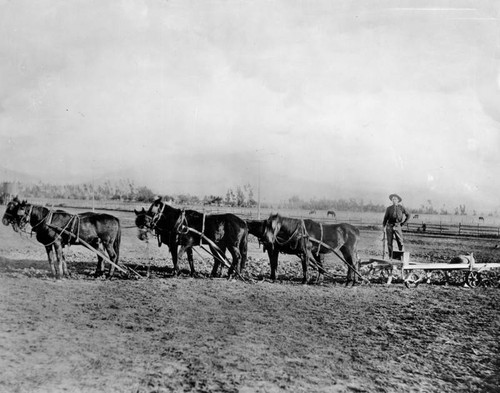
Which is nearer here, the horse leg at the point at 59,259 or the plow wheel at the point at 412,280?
the horse leg at the point at 59,259

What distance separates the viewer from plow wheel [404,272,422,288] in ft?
37.4

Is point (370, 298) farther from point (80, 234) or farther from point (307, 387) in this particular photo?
point (80, 234)

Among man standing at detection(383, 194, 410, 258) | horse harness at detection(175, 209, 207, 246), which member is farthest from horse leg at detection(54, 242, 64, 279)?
man standing at detection(383, 194, 410, 258)

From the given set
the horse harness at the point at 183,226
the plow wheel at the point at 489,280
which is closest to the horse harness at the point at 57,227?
the horse harness at the point at 183,226

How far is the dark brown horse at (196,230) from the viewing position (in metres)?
11.5

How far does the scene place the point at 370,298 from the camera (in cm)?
975

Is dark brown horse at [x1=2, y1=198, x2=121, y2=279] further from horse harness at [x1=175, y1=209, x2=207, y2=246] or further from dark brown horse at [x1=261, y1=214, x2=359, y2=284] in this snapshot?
dark brown horse at [x1=261, y1=214, x2=359, y2=284]

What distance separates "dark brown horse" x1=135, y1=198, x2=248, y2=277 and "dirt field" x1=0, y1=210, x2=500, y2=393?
3.21 feet

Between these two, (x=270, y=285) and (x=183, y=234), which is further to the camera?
(x=183, y=234)

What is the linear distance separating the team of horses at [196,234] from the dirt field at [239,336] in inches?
34.1

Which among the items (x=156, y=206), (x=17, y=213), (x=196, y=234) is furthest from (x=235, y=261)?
(x=17, y=213)

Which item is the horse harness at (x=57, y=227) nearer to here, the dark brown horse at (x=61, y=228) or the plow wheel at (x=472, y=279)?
the dark brown horse at (x=61, y=228)

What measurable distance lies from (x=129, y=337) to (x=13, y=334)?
1.85 metres

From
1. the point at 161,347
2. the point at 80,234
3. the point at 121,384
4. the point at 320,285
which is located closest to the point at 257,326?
the point at 161,347
